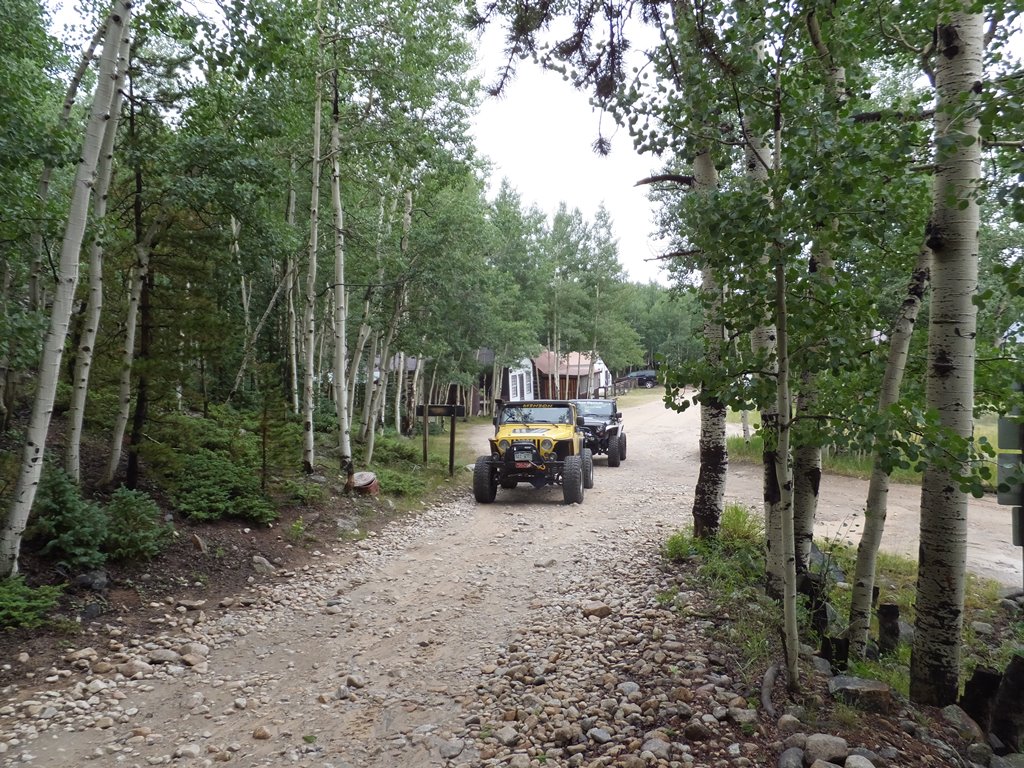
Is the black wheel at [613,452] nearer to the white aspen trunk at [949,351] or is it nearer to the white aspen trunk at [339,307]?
the white aspen trunk at [339,307]

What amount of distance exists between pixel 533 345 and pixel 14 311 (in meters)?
21.7

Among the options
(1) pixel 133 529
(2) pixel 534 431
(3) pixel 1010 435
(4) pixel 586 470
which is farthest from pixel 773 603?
(4) pixel 586 470

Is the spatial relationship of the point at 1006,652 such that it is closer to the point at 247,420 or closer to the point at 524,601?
the point at 524,601

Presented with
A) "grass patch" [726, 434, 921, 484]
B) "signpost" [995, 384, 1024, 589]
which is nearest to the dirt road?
"signpost" [995, 384, 1024, 589]

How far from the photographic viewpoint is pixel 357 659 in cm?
459

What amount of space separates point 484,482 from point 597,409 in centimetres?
697

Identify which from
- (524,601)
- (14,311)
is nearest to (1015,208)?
(524,601)

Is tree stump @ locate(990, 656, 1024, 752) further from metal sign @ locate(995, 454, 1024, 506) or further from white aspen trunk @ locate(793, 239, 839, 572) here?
white aspen trunk @ locate(793, 239, 839, 572)

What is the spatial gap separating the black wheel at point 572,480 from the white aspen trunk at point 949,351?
276 inches

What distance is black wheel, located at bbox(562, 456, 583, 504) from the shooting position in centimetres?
1031

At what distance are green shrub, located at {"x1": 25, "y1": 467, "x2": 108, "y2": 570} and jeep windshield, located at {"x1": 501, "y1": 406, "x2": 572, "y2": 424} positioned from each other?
7251 millimetres

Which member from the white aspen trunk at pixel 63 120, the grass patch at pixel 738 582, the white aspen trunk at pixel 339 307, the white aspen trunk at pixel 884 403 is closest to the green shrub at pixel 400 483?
the white aspen trunk at pixel 339 307

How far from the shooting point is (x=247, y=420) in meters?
10.7

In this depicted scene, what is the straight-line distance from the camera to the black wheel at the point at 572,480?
33.8 ft
